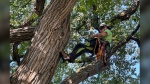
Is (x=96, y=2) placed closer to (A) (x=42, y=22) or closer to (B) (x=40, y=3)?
(B) (x=40, y=3)

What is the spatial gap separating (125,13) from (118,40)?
720 mm

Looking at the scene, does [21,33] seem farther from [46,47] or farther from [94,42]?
[94,42]

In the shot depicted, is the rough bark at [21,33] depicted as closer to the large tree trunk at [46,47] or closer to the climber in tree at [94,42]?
the large tree trunk at [46,47]

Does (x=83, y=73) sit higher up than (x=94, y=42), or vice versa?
(x=94, y=42)

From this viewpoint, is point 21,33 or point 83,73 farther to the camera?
point 83,73

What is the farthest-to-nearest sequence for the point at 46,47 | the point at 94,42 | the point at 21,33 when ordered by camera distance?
the point at 94,42, the point at 21,33, the point at 46,47

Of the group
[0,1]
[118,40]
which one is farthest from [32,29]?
[0,1]

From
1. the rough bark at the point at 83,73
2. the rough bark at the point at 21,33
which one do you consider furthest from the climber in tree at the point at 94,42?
the rough bark at the point at 21,33

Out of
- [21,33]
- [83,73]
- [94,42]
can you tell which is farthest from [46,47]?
[83,73]

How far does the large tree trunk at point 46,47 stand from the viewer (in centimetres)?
403

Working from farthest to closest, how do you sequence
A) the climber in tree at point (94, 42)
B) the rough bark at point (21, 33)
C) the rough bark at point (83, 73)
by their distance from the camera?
the rough bark at point (83, 73) → the climber in tree at point (94, 42) → the rough bark at point (21, 33)

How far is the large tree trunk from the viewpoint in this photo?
4.03 meters

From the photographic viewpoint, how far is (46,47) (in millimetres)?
4238

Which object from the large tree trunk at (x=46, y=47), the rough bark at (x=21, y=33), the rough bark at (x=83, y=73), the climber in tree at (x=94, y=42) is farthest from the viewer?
the rough bark at (x=83, y=73)
